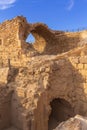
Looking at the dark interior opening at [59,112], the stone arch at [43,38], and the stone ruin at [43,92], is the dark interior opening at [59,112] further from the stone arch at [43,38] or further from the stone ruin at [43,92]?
the stone arch at [43,38]

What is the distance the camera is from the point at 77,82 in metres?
10.7

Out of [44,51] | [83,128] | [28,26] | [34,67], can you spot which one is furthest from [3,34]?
[83,128]

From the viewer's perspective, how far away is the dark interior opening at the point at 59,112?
11.0 m

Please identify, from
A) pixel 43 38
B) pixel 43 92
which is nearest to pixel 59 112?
pixel 43 92

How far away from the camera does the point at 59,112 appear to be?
11758mm

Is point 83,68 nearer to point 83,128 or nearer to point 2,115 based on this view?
point 2,115

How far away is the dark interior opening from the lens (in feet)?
36.1

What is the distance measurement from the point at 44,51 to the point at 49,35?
1578 millimetres

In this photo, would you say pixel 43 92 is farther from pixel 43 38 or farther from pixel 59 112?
pixel 43 38

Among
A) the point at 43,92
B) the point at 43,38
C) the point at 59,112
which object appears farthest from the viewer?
the point at 43,38

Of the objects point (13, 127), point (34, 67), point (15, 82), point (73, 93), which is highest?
point (34, 67)

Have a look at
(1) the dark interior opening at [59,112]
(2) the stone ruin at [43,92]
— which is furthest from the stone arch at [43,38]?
(1) the dark interior opening at [59,112]

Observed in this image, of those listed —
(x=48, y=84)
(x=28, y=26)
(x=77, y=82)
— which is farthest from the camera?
(x=28, y=26)

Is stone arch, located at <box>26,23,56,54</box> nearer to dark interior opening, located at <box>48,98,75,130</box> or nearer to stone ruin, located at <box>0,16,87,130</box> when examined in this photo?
stone ruin, located at <box>0,16,87,130</box>
